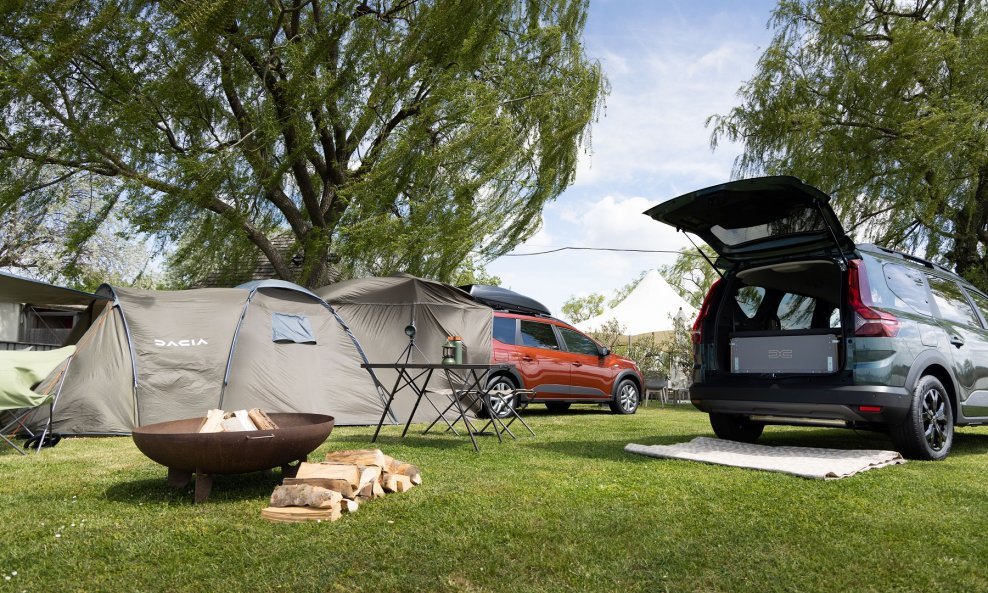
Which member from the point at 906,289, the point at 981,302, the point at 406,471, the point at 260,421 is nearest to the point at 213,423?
the point at 260,421

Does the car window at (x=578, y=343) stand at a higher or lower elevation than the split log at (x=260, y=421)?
higher

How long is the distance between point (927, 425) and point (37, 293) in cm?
880

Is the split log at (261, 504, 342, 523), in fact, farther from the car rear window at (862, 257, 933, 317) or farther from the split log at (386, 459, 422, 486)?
the car rear window at (862, 257, 933, 317)

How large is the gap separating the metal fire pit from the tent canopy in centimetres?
1483

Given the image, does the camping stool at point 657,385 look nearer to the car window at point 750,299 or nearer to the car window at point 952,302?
the car window at point 750,299

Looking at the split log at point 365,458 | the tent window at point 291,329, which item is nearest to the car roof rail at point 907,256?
the split log at point 365,458

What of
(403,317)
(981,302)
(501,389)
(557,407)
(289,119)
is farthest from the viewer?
(557,407)

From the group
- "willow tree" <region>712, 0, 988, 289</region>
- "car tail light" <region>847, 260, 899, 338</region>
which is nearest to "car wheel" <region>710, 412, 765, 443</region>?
"car tail light" <region>847, 260, 899, 338</region>

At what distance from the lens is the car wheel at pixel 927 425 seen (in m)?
5.45

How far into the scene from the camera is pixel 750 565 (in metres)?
2.99

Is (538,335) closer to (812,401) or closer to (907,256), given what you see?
(907,256)

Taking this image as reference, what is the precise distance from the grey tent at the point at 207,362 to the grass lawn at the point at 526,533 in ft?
6.60

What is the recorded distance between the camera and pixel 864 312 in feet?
17.7

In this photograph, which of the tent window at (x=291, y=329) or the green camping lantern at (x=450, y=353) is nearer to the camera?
the green camping lantern at (x=450, y=353)
